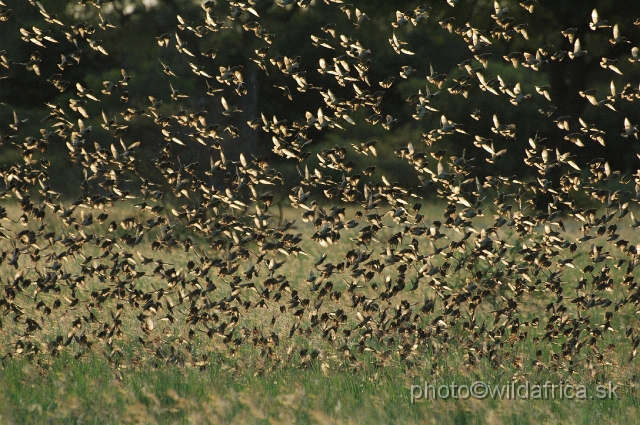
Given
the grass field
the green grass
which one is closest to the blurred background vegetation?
the grass field

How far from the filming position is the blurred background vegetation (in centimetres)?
1738

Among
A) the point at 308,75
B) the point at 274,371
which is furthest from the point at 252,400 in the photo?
the point at 308,75

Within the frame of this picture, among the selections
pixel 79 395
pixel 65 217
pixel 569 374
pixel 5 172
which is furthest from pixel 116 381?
pixel 569 374

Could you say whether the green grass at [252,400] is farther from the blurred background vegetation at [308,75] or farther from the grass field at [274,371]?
the blurred background vegetation at [308,75]

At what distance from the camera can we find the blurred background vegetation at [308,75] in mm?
17375

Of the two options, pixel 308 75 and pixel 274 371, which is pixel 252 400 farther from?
pixel 308 75

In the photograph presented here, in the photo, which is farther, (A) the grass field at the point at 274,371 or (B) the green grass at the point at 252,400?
(A) the grass field at the point at 274,371

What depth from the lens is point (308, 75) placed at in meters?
29.5

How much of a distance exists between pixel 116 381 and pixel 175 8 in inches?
560

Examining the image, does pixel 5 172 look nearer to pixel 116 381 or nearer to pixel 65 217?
pixel 65 217

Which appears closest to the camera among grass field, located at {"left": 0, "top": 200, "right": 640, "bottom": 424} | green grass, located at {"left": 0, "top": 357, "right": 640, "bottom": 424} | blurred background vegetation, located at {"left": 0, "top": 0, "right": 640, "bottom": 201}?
green grass, located at {"left": 0, "top": 357, "right": 640, "bottom": 424}

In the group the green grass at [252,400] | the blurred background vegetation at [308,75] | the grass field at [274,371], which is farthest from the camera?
the blurred background vegetation at [308,75]

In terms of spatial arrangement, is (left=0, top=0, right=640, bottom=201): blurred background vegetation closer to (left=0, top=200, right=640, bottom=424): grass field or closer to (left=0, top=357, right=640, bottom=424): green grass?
(left=0, top=200, right=640, bottom=424): grass field

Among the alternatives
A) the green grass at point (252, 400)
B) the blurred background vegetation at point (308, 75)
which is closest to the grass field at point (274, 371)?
the green grass at point (252, 400)
